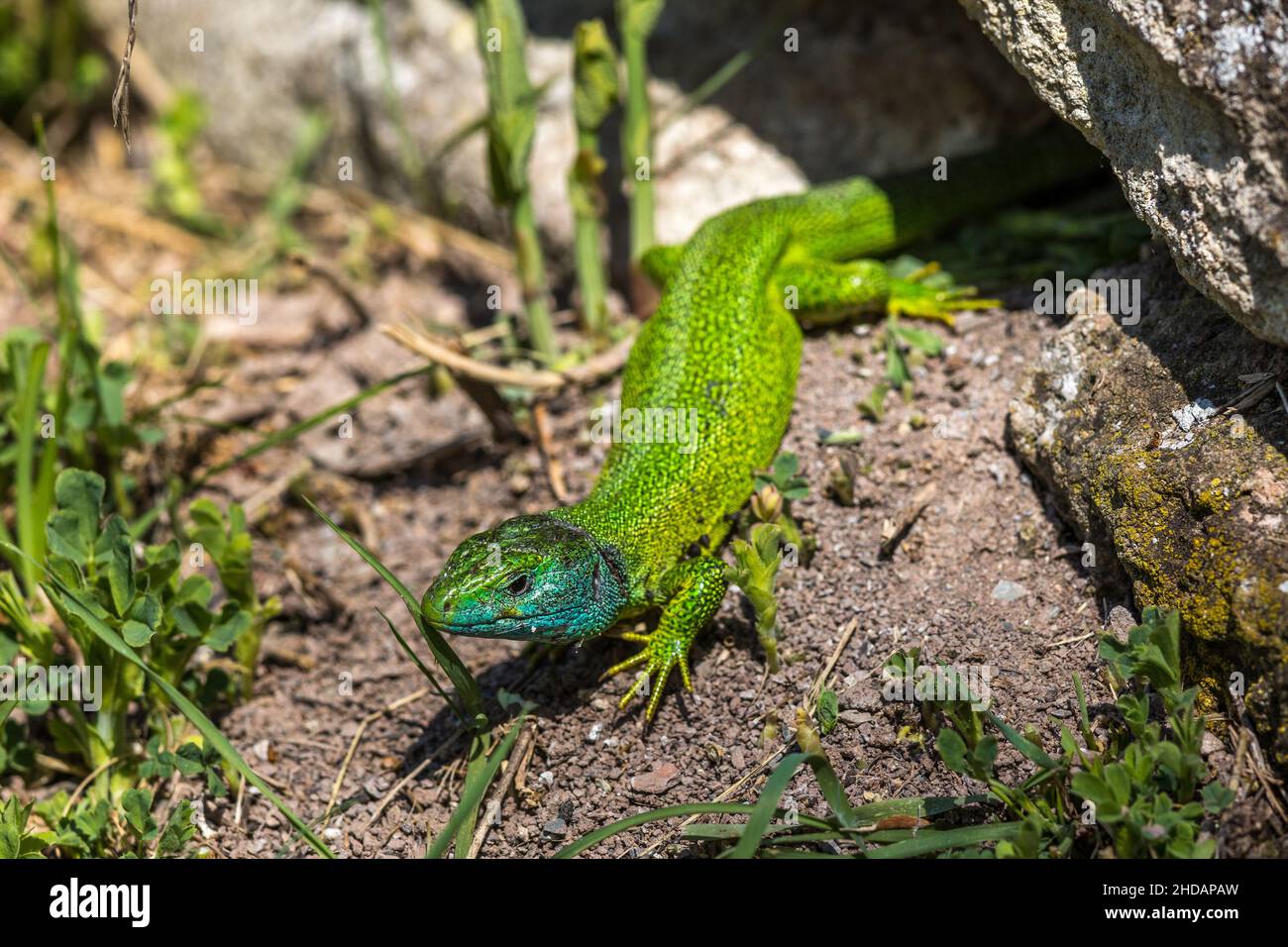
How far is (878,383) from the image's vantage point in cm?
473

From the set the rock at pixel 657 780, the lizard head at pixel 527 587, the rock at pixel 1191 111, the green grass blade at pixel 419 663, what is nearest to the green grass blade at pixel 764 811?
the rock at pixel 657 780

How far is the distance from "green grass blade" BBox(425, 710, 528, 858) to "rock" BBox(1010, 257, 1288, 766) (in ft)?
6.68

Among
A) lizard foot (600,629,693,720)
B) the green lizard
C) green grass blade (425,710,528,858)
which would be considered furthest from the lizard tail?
green grass blade (425,710,528,858)

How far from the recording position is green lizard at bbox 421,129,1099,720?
3705 mm

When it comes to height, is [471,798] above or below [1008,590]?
below

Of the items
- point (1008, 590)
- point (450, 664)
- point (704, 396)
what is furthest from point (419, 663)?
point (1008, 590)

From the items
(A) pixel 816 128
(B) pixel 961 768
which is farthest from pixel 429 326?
(B) pixel 961 768

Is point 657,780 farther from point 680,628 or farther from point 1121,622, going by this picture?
point 1121,622

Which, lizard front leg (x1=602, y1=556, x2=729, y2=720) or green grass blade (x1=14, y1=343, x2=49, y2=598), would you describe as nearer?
lizard front leg (x1=602, y1=556, x2=729, y2=720)

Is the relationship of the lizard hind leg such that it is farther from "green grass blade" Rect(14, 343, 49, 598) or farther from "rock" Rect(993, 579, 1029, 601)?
"green grass blade" Rect(14, 343, 49, 598)

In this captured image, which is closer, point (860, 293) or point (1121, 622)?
point (1121, 622)

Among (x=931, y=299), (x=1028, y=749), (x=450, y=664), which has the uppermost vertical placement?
(x=931, y=299)

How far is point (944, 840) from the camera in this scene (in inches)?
119

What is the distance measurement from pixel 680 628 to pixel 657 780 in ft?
1.73
